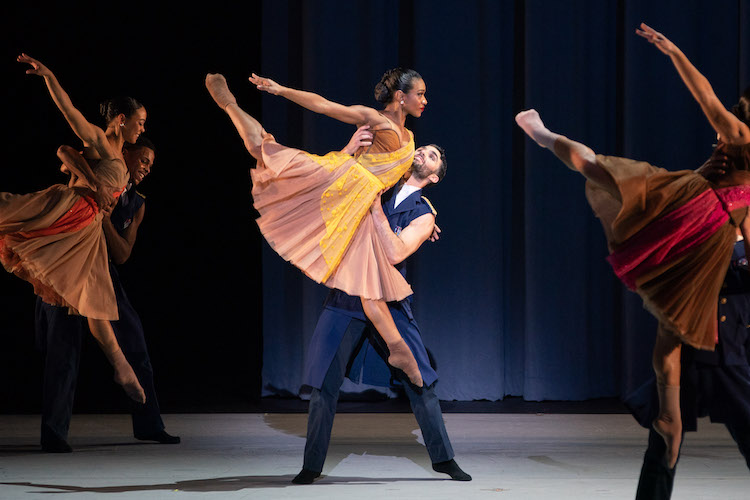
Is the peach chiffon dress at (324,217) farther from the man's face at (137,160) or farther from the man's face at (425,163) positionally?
the man's face at (137,160)

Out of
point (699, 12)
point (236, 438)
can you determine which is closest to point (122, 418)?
point (236, 438)

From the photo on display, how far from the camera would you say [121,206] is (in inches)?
181

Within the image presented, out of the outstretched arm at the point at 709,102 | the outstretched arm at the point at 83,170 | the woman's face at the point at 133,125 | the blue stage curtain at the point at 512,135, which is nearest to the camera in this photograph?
the outstretched arm at the point at 709,102

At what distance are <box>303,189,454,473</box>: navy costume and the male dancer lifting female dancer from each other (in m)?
1.21

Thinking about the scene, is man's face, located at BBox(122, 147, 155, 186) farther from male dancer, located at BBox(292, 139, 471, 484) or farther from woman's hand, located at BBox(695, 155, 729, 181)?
woman's hand, located at BBox(695, 155, 729, 181)

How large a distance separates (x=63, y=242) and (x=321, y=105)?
1.47 meters

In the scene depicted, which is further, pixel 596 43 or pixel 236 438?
pixel 596 43

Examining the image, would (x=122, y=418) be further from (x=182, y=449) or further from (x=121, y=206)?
(x=121, y=206)

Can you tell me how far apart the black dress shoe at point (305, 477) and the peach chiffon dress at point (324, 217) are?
73cm

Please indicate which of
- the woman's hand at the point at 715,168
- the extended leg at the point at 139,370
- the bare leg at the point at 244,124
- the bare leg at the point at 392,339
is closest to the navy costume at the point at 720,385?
the woman's hand at the point at 715,168

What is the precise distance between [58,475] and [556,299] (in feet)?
10.6

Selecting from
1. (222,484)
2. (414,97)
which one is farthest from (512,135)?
(222,484)

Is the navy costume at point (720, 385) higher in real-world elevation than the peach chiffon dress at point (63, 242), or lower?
lower

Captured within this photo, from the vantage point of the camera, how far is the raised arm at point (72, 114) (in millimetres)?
4137
